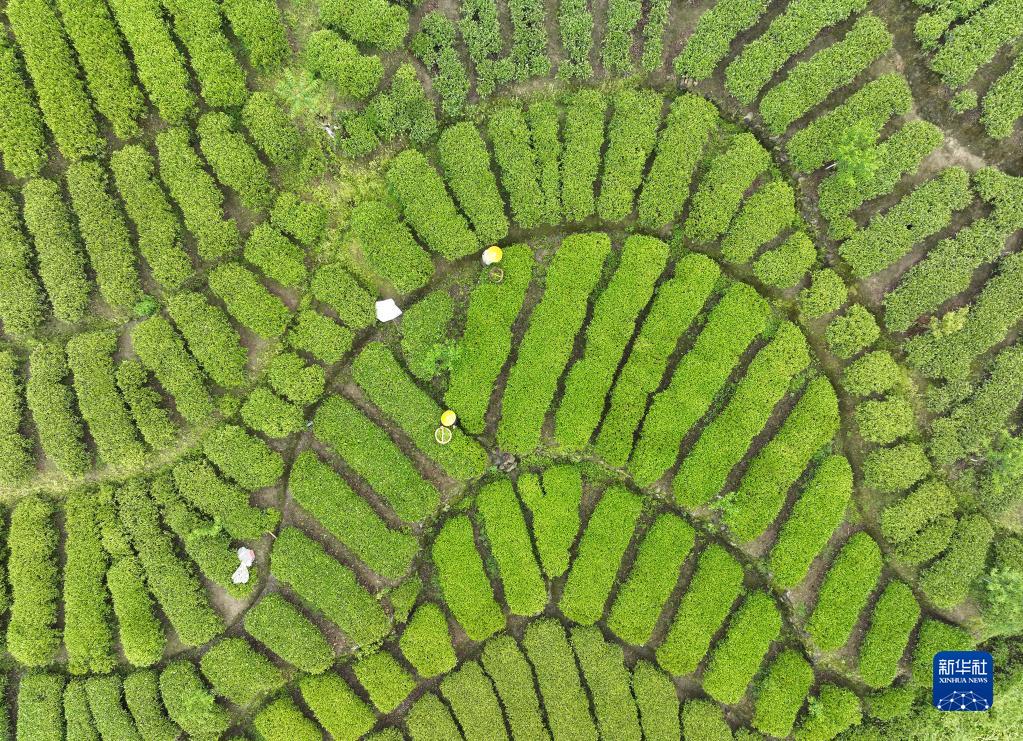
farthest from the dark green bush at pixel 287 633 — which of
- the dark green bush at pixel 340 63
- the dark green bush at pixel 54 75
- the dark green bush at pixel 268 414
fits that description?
the dark green bush at pixel 340 63

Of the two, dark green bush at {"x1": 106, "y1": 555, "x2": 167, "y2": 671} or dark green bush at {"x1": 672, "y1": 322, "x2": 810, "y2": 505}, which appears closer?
dark green bush at {"x1": 106, "y1": 555, "x2": 167, "y2": 671}

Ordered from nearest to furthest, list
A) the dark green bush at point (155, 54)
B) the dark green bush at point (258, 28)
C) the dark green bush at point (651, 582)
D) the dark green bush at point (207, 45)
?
the dark green bush at point (155, 54) < the dark green bush at point (207, 45) < the dark green bush at point (258, 28) < the dark green bush at point (651, 582)

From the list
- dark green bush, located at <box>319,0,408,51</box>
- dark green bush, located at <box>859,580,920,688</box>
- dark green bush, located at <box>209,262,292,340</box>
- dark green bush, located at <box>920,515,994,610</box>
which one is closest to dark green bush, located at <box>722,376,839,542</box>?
dark green bush, located at <box>859,580,920,688</box>

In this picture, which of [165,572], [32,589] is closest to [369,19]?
[165,572]

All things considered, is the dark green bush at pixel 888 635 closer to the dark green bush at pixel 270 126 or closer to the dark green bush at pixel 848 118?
the dark green bush at pixel 848 118

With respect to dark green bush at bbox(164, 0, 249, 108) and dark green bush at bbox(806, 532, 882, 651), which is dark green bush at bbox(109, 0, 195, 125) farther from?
dark green bush at bbox(806, 532, 882, 651)

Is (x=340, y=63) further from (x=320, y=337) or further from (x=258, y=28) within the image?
(x=320, y=337)

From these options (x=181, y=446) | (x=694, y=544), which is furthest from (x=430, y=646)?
(x=181, y=446)
